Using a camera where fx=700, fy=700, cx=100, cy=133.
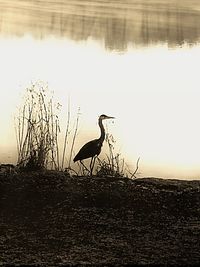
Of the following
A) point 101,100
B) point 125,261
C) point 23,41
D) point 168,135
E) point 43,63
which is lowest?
point 125,261

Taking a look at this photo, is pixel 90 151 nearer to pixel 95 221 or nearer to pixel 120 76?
pixel 95 221

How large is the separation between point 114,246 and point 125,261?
40 centimetres

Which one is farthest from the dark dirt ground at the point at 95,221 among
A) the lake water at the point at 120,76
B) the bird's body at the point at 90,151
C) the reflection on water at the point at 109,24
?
the reflection on water at the point at 109,24

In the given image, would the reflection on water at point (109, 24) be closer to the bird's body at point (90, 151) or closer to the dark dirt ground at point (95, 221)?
the bird's body at point (90, 151)

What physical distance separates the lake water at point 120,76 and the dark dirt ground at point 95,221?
3.82 metres

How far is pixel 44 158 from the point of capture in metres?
9.84

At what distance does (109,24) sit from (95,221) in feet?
114

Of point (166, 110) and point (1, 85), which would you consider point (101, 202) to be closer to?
point (166, 110)

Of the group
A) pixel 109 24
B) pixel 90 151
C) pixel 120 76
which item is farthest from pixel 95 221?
pixel 109 24

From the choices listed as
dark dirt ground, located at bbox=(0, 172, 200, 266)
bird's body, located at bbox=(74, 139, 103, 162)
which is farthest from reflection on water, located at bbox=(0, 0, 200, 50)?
dark dirt ground, located at bbox=(0, 172, 200, 266)

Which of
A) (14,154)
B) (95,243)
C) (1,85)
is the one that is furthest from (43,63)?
(95,243)

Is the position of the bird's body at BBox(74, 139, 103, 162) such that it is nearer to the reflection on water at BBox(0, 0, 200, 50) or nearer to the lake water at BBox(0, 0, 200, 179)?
the lake water at BBox(0, 0, 200, 179)

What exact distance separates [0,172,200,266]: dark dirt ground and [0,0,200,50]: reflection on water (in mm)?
23705

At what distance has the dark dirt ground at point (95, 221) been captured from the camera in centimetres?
543
